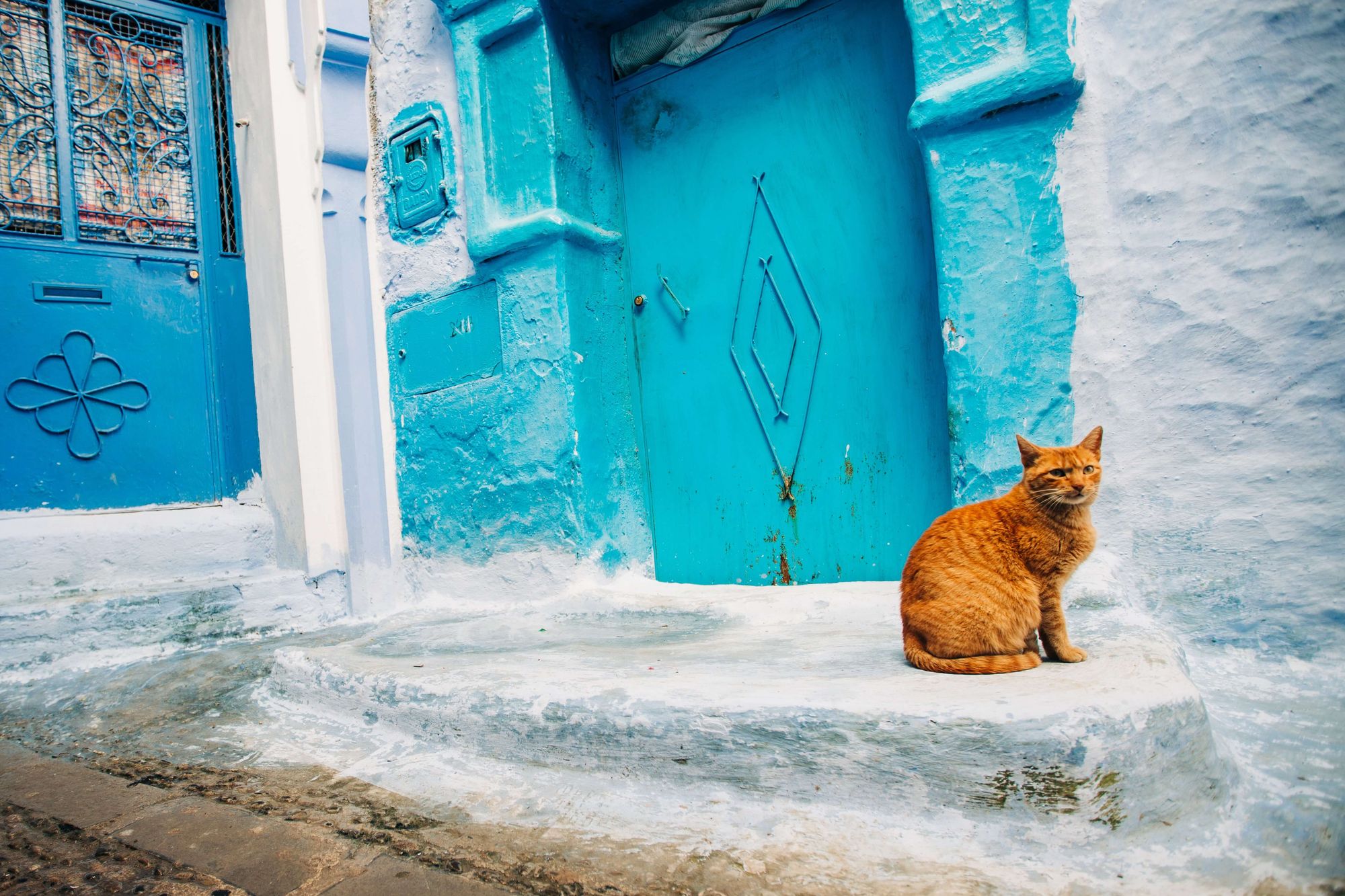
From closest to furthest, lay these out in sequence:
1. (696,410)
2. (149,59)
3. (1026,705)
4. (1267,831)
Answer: (1267,831), (1026,705), (696,410), (149,59)

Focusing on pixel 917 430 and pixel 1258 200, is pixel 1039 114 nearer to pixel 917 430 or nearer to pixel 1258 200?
pixel 1258 200

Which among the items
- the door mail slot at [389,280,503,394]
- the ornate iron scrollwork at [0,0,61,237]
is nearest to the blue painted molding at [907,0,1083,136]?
the door mail slot at [389,280,503,394]

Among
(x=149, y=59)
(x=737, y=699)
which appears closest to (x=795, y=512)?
(x=737, y=699)

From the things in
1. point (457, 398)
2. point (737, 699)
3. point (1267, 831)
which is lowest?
point (1267, 831)

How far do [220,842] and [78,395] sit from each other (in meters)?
2.85

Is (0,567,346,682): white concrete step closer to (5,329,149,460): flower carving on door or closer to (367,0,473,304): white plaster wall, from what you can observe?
(5,329,149,460): flower carving on door

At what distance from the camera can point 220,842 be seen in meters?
1.66

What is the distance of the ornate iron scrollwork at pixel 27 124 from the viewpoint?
3.54 meters

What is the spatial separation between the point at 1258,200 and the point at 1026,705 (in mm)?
1680

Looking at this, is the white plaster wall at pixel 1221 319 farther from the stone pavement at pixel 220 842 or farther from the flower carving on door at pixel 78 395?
the flower carving on door at pixel 78 395

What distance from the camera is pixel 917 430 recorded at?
3021 millimetres

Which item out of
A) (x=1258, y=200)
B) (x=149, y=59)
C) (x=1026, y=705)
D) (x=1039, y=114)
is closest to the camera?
(x=1026, y=705)

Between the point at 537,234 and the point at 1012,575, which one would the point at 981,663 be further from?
the point at 537,234

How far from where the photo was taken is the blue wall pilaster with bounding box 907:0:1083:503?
8.03ft
